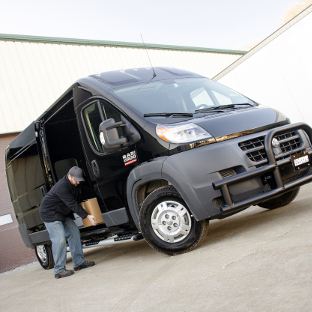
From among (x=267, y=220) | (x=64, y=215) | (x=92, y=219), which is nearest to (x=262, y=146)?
(x=267, y=220)

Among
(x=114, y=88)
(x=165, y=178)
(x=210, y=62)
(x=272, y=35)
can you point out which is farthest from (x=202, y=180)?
(x=210, y=62)

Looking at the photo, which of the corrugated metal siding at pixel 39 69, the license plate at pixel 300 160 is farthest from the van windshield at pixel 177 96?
the corrugated metal siding at pixel 39 69

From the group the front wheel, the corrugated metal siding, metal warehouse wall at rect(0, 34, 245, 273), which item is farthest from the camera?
the corrugated metal siding

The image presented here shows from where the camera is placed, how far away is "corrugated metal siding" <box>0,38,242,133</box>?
11797 millimetres

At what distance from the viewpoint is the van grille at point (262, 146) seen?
4129 millimetres

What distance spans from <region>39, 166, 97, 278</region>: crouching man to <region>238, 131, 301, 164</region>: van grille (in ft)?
8.21

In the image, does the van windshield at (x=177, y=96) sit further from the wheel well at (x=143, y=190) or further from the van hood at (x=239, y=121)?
the wheel well at (x=143, y=190)

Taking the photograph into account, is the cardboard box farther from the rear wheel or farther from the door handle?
the rear wheel

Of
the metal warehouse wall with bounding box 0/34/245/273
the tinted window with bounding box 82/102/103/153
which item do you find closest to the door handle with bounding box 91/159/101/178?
the tinted window with bounding box 82/102/103/153

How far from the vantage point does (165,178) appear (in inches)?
167

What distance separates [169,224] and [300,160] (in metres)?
1.58

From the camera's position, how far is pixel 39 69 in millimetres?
12633

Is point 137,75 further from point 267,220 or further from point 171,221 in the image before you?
point 267,220

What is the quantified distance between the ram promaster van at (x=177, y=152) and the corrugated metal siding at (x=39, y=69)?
257 inches
